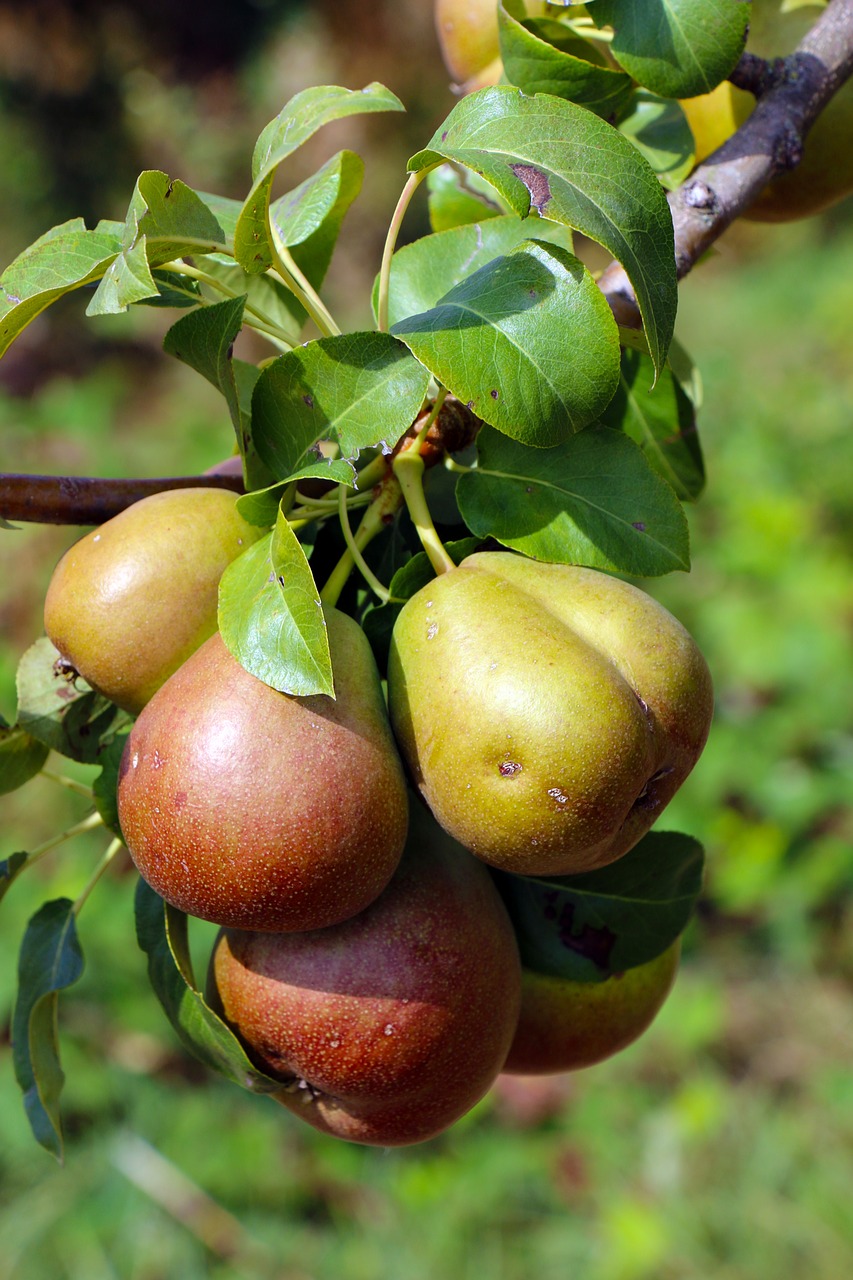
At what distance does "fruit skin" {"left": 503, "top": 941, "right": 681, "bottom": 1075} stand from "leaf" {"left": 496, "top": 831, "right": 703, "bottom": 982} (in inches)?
0.8

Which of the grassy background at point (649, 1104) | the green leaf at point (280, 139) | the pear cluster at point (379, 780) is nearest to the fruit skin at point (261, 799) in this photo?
the pear cluster at point (379, 780)

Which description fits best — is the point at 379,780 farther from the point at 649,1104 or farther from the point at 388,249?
the point at 649,1104

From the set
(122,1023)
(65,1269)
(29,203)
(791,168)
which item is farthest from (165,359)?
(791,168)

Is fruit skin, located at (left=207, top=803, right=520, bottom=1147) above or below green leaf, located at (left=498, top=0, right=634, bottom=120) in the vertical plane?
below

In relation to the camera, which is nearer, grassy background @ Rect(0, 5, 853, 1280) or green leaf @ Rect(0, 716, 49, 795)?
green leaf @ Rect(0, 716, 49, 795)

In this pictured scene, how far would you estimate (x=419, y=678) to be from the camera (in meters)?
0.67

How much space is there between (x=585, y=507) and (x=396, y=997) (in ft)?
1.09

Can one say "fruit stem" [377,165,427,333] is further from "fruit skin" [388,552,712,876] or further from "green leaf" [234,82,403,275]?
"fruit skin" [388,552,712,876]

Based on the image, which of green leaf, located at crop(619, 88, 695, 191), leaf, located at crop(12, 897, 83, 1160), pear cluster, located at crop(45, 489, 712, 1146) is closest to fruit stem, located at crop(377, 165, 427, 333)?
pear cluster, located at crop(45, 489, 712, 1146)

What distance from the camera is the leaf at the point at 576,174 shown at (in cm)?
59

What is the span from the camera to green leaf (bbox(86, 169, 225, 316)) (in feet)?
1.98

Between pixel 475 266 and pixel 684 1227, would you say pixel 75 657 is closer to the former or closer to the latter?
pixel 475 266

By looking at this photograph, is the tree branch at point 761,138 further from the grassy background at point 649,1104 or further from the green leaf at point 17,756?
the grassy background at point 649,1104

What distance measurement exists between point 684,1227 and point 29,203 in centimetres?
665
